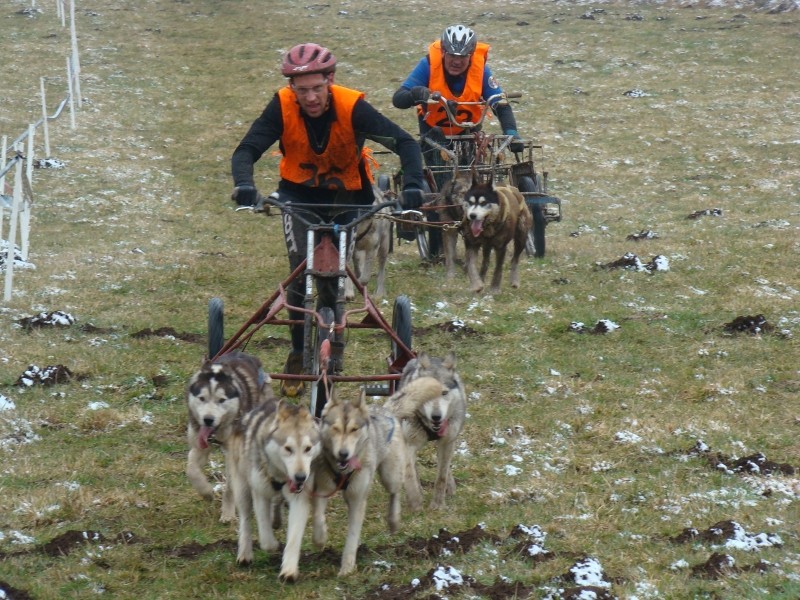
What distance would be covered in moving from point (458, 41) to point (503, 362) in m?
4.86

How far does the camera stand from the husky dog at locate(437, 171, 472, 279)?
501 inches

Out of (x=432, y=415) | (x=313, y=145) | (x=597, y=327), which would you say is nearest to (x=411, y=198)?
(x=313, y=145)

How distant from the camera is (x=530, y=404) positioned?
27.9 feet

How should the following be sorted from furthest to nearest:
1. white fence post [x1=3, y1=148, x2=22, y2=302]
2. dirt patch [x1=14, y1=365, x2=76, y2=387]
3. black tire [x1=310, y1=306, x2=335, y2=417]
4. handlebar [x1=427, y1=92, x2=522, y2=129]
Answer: handlebar [x1=427, y1=92, x2=522, y2=129] < white fence post [x1=3, y1=148, x2=22, y2=302] < dirt patch [x1=14, y1=365, x2=76, y2=387] < black tire [x1=310, y1=306, x2=335, y2=417]

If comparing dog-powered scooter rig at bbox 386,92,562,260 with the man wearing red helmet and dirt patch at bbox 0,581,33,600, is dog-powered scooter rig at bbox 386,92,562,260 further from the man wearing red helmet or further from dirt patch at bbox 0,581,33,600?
dirt patch at bbox 0,581,33,600

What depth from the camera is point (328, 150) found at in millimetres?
7434

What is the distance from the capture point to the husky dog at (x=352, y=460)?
518cm

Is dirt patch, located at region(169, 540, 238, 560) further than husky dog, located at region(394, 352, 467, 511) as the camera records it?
No

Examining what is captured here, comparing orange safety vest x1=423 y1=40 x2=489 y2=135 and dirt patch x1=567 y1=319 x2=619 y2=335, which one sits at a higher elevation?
orange safety vest x1=423 y1=40 x2=489 y2=135

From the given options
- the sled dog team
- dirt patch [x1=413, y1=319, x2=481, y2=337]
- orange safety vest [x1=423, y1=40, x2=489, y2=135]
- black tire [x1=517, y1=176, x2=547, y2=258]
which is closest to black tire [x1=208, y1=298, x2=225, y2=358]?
the sled dog team

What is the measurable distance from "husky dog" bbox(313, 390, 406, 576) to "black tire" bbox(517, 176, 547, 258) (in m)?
8.26

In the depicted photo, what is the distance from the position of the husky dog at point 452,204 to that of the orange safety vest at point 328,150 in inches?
197

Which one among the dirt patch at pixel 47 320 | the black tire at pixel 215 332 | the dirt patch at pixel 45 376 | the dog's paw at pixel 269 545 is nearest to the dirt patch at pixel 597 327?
the black tire at pixel 215 332

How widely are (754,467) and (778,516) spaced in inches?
32.8
